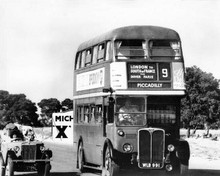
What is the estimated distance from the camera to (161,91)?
17.8 m

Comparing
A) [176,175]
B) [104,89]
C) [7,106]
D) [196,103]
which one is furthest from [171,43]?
[7,106]

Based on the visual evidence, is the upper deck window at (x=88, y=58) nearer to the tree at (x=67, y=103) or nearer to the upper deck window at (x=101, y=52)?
the upper deck window at (x=101, y=52)

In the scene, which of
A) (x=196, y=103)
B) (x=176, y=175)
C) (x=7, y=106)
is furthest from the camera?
(x=7, y=106)

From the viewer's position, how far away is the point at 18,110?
12950 centimetres

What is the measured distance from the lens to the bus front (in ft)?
57.0

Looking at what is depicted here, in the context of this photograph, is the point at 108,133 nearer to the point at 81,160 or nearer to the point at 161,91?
the point at 161,91

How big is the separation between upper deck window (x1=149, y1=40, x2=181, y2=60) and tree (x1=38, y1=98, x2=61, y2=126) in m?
113

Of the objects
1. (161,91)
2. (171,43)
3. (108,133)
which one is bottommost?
(108,133)

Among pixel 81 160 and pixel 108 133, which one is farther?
pixel 81 160

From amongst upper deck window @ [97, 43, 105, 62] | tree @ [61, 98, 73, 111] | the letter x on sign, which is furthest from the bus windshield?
tree @ [61, 98, 73, 111]

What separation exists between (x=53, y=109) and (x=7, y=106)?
9.64 m

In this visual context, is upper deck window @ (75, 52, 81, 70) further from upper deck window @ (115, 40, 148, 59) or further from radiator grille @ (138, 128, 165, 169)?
radiator grille @ (138, 128, 165, 169)

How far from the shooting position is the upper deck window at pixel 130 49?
18.0m

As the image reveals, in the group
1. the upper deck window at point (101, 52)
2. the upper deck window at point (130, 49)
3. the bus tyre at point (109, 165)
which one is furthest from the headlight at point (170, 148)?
the upper deck window at point (101, 52)
